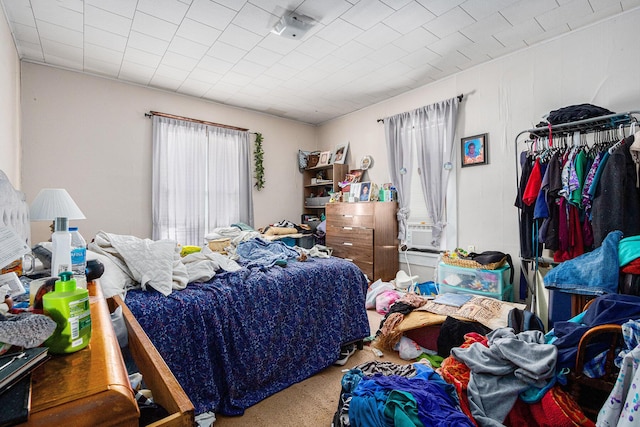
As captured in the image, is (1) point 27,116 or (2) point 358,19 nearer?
(2) point 358,19

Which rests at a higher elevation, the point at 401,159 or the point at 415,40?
the point at 415,40

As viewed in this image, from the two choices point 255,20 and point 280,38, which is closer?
point 255,20

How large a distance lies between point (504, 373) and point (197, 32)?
3293 mm

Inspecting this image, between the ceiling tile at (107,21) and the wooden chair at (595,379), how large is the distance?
3635 millimetres

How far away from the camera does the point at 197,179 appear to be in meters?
4.19

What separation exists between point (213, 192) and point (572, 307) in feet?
13.3

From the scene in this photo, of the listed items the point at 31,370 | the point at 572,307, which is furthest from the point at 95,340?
the point at 572,307

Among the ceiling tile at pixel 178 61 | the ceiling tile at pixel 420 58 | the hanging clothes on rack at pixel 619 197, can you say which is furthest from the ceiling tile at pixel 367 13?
the hanging clothes on rack at pixel 619 197

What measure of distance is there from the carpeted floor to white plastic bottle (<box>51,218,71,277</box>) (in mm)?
1122

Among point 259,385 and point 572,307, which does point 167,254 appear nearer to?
point 259,385

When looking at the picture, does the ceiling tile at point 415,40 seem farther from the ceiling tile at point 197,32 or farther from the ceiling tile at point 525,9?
the ceiling tile at point 197,32

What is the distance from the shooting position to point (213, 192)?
171 inches

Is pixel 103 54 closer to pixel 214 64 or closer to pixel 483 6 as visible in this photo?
pixel 214 64

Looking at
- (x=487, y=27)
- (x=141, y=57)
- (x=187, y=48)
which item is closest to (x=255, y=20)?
(x=187, y=48)
